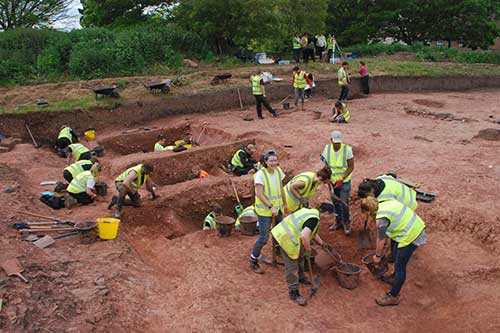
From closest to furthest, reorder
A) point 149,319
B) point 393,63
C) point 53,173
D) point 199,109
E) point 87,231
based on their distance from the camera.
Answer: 1. point 149,319
2. point 87,231
3. point 53,173
4. point 199,109
5. point 393,63

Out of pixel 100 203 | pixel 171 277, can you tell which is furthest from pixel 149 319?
pixel 100 203

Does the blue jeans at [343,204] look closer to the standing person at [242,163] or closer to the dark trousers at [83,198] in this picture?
the standing person at [242,163]

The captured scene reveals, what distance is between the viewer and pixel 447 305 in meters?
6.25

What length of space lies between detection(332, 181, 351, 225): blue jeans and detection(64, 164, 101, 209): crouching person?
5334 mm

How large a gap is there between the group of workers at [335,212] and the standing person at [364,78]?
14023mm

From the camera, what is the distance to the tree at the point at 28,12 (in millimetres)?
24016

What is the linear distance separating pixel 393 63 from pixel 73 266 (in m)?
22.6

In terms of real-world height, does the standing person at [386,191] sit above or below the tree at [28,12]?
below

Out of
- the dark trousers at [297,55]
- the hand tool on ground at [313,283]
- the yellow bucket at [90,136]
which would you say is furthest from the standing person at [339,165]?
the dark trousers at [297,55]

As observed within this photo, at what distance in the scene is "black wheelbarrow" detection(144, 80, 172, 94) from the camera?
60.0 feet

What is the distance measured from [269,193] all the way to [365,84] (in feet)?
53.1

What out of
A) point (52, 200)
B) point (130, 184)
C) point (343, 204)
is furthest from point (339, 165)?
point (52, 200)

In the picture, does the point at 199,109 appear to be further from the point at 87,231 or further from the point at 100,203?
the point at 87,231

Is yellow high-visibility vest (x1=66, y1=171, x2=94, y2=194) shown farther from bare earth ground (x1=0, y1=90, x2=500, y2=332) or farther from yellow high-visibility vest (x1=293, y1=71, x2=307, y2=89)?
yellow high-visibility vest (x1=293, y1=71, x2=307, y2=89)
